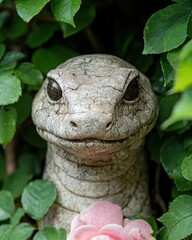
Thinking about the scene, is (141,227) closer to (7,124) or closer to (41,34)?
(7,124)

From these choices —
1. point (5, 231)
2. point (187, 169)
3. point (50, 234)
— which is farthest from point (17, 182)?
point (187, 169)

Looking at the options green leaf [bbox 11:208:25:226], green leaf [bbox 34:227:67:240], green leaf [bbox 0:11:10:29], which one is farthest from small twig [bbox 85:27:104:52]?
green leaf [bbox 34:227:67:240]

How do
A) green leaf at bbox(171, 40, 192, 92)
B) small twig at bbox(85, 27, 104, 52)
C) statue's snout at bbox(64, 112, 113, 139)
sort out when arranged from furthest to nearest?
small twig at bbox(85, 27, 104, 52), statue's snout at bbox(64, 112, 113, 139), green leaf at bbox(171, 40, 192, 92)

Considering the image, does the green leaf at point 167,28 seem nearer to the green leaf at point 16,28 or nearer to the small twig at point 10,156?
the green leaf at point 16,28

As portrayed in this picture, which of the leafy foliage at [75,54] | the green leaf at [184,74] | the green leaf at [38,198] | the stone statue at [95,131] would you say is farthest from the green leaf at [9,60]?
the green leaf at [184,74]

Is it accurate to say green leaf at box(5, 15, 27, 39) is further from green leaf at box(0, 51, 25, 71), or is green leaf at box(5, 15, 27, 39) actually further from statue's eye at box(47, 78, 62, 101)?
statue's eye at box(47, 78, 62, 101)

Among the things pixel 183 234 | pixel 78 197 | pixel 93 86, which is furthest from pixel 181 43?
pixel 78 197

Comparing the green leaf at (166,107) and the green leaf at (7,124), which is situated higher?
the green leaf at (7,124)
